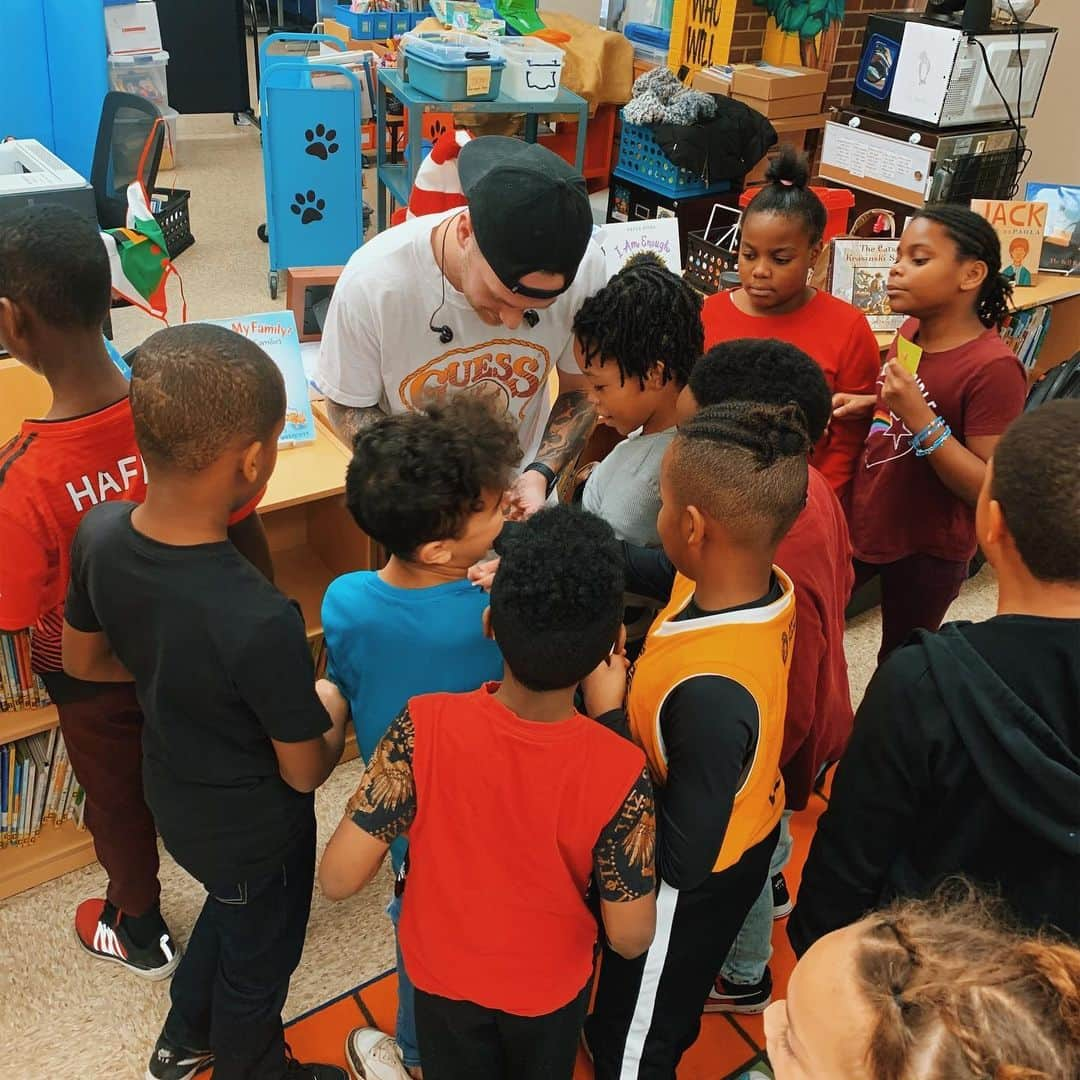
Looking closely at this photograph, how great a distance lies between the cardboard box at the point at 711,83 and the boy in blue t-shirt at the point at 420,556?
340cm

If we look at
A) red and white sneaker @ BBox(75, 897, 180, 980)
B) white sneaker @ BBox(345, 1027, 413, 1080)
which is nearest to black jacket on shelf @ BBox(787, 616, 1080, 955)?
white sneaker @ BBox(345, 1027, 413, 1080)

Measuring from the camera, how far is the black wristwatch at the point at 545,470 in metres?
1.99

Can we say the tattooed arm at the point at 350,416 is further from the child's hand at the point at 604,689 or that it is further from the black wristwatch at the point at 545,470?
the child's hand at the point at 604,689

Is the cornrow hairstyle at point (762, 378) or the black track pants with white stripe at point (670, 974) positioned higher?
the cornrow hairstyle at point (762, 378)

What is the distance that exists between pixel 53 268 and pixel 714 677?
108 centimetres

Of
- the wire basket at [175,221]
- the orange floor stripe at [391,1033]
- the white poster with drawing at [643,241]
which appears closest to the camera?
the orange floor stripe at [391,1033]

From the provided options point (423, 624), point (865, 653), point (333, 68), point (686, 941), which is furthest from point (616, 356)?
point (333, 68)

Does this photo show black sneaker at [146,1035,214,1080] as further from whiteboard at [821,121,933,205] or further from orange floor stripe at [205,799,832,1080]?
whiteboard at [821,121,933,205]

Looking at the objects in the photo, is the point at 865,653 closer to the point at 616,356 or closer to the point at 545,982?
the point at 616,356

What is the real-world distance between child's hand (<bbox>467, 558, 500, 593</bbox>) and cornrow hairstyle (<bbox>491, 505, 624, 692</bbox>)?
167 millimetres

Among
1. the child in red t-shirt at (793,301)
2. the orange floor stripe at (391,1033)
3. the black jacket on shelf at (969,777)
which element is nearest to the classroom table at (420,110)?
the child in red t-shirt at (793,301)

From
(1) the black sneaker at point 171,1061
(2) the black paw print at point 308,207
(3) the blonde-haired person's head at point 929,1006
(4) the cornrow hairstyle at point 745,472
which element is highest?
(4) the cornrow hairstyle at point 745,472

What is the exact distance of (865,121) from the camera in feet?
11.6

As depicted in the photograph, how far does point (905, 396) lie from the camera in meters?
1.85
